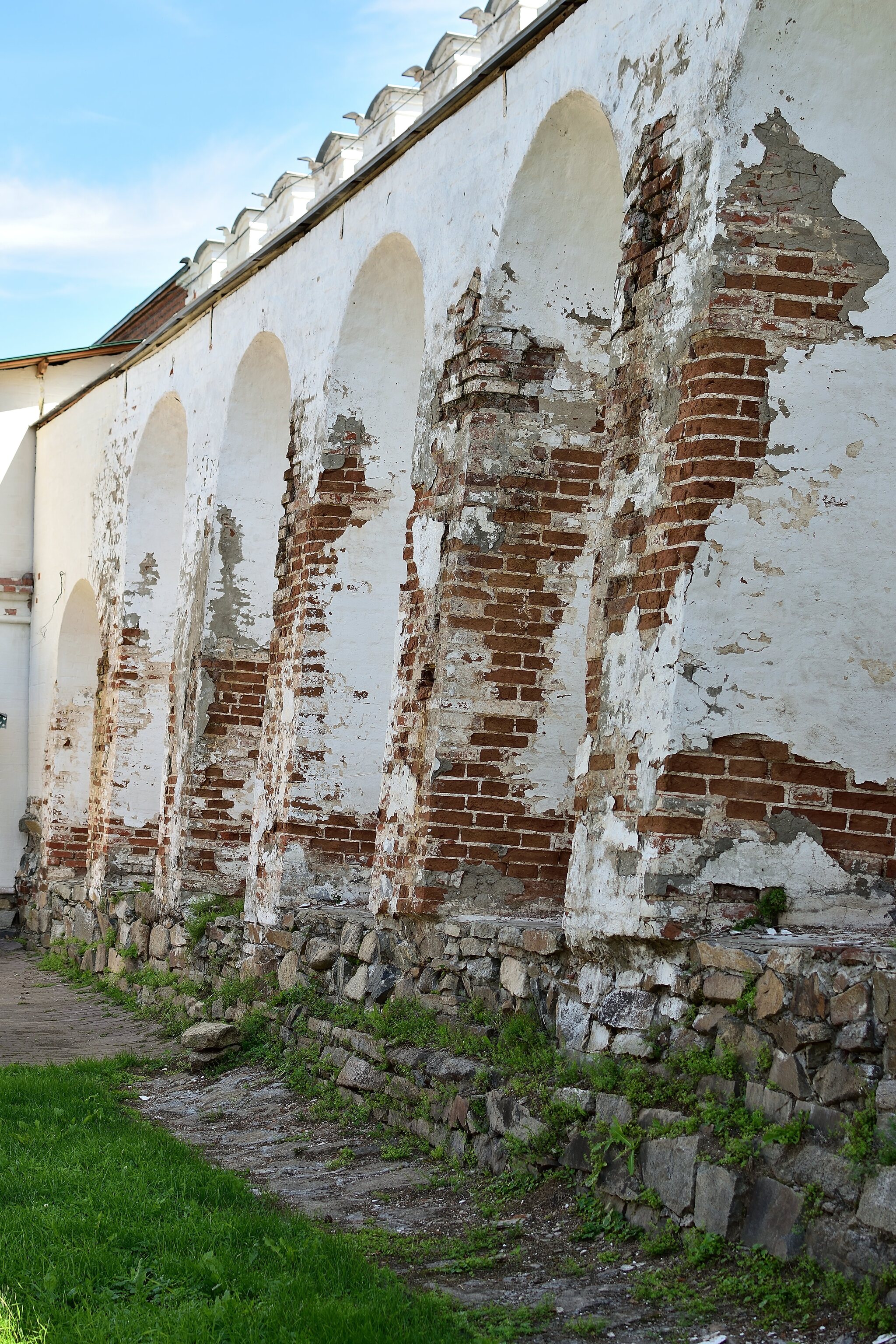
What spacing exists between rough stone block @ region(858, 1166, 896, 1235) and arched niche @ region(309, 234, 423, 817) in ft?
17.0

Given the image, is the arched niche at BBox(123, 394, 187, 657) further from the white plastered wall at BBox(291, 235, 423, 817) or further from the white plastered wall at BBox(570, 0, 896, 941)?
the white plastered wall at BBox(570, 0, 896, 941)

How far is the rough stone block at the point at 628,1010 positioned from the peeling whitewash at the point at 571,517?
207 millimetres

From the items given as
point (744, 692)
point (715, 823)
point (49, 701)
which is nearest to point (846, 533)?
point (744, 692)

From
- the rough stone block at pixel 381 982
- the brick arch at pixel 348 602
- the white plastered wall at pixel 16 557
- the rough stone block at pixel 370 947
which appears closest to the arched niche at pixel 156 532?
the white plastered wall at pixel 16 557

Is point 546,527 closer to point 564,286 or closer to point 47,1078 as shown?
point 564,286

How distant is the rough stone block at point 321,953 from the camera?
24.9ft

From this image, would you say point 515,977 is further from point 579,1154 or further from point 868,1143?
point 868,1143

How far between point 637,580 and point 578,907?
1.15 m

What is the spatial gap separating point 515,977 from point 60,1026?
554cm

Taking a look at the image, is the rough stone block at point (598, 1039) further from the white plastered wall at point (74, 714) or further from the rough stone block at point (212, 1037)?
the white plastered wall at point (74, 714)

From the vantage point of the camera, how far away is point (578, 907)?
17.0 ft

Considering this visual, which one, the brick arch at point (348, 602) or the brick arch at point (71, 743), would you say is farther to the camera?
the brick arch at point (71, 743)

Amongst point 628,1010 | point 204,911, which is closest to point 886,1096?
point 628,1010

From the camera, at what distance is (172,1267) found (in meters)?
3.94
